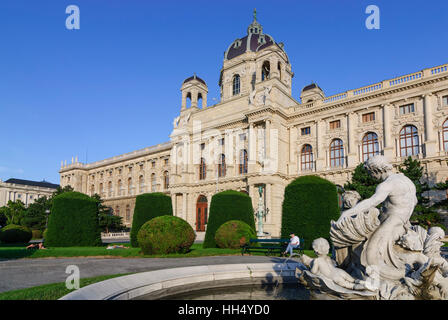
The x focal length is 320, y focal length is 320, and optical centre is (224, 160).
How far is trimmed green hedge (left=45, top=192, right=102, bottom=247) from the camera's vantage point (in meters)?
17.4

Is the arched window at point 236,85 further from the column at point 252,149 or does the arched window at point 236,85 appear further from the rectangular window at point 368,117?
the rectangular window at point 368,117

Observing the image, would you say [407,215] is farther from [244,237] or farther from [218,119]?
[218,119]

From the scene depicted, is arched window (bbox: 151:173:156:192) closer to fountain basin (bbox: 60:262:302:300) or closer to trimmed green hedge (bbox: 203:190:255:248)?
trimmed green hedge (bbox: 203:190:255:248)

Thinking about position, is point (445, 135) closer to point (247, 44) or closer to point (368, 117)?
point (368, 117)

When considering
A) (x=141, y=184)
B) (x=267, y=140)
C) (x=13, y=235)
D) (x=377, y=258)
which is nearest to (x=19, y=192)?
(x=141, y=184)

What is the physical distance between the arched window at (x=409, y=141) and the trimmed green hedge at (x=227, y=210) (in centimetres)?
1506

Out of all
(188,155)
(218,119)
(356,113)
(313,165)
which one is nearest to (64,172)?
(188,155)

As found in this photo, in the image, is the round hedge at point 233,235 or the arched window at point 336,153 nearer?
the round hedge at point 233,235

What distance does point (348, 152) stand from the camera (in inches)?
1125

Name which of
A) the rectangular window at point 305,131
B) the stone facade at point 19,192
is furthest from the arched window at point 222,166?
the stone facade at point 19,192

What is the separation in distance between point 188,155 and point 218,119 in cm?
597

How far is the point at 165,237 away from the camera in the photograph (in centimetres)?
1335

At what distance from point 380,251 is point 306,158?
93.3 feet

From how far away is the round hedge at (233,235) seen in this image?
15.8 meters
